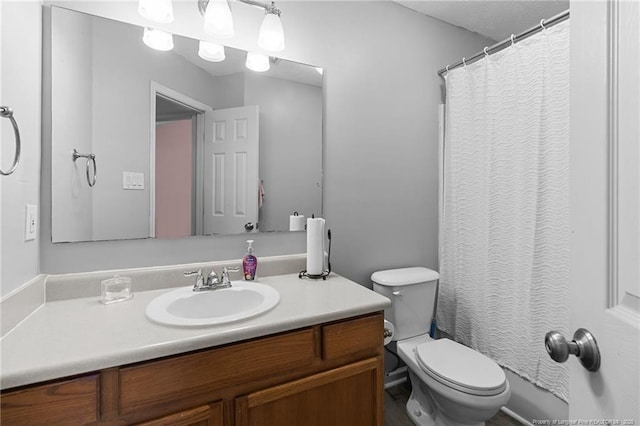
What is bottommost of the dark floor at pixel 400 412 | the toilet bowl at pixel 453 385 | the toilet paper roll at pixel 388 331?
the dark floor at pixel 400 412

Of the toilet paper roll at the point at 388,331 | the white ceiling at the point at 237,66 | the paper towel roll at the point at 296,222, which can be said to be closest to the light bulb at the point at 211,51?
the white ceiling at the point at 237,66

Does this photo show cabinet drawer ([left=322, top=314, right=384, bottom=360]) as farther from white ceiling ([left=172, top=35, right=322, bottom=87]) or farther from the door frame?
white ceiling ([left=172, top=35, right=322, bottom=87])

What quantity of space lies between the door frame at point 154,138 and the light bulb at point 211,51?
214 mm

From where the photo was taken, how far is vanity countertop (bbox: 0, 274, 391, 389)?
72 cm

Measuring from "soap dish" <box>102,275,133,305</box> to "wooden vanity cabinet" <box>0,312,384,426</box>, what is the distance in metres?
0.44

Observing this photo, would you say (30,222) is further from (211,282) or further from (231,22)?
(231,22)

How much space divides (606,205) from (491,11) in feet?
6.60

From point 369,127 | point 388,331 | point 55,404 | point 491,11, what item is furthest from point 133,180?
point 491,11

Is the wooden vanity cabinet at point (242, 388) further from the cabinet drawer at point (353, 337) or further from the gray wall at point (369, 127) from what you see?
the gray wall at point (369, 127)

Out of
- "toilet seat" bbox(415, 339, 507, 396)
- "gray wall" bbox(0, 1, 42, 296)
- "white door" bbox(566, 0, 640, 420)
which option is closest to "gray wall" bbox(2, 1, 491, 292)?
"gray wall" bbox(0, 1, 42, 296)

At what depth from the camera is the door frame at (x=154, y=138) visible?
131 centimetres

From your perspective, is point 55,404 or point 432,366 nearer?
point 55,404

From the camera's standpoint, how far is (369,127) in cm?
179

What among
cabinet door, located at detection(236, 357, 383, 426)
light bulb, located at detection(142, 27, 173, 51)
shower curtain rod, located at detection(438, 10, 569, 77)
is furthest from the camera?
shower curtain rod, located at detection(438, 10, 569, 77)
